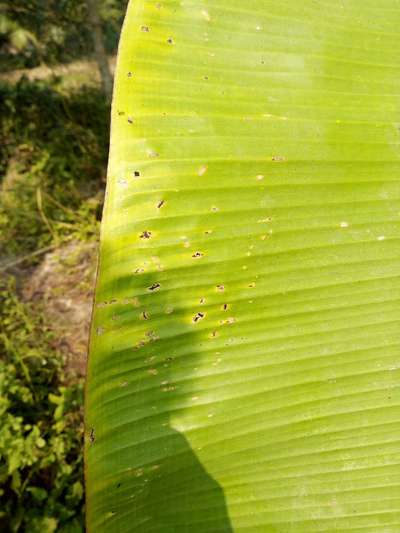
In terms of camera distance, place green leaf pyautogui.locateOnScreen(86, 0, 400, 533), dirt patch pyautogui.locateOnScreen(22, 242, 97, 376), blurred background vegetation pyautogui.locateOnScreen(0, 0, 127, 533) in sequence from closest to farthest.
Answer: green leaf pyautogui.locateOnScreen(86, 0, 400, 533), blurred background vegetation pyautogui.locateOnScreen(0, 0, 127, 533), dirt patch pyautogui.locateOnScreen(22, 242, 97, 376)

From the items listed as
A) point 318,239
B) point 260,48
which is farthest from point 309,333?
point 260,48

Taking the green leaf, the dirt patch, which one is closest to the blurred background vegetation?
the dirt patch

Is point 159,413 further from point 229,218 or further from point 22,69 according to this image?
point 22,69

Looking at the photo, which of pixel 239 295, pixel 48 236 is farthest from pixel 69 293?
pixel 239 295

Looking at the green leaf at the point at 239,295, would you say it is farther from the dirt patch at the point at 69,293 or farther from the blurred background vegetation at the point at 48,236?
the dirt patch at the point at 69,293

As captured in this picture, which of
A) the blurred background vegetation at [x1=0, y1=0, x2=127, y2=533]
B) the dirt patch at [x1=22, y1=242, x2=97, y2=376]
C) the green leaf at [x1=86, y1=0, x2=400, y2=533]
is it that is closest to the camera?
the green leaf at [x1=86, y1=0, x2=400, y2=533]

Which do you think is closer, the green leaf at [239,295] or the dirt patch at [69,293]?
the green leaf at [239,295]

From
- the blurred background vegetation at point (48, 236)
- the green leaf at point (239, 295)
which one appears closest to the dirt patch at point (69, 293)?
the blurred background vegetation at point (48, 236)

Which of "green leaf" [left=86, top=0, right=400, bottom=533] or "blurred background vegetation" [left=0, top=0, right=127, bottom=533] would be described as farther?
"blurred background vegetation" [left=0, top=0, right=127, bottom=533]

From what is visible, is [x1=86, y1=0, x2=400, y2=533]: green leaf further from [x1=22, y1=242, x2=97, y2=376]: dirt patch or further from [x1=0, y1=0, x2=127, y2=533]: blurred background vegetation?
[x1=22, y1=242, x2=97, y2=376]: dirt patch

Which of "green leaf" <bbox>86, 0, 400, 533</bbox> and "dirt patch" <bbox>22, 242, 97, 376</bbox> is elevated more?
"green leaf" <bbox>86, 0, 400, 533</bbox>
